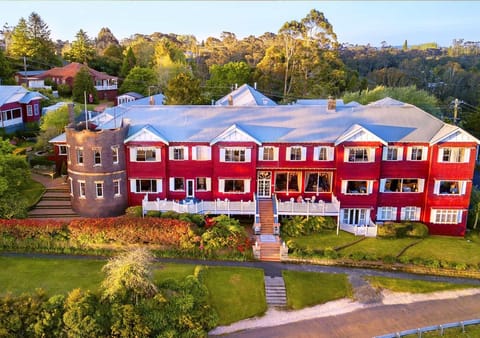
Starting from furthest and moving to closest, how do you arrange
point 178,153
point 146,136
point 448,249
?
point 178,153
point 146,136
point 448,249

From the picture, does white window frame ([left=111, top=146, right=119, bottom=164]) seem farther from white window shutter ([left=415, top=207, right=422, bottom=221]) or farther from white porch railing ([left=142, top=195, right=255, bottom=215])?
white window shutter ([left=415, top=207, right=422, bottom=221])

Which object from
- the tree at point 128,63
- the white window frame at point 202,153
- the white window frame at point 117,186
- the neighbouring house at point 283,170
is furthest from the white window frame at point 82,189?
the tree at point 128,63

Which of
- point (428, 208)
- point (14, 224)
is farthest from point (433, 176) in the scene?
point (14, 224)

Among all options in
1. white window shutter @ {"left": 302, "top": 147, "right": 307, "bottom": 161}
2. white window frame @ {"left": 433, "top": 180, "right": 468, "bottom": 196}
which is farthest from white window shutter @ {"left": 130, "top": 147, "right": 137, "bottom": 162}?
white window frame @ {"left": 433, "top": 180, "right": 468, "bottom": 196}

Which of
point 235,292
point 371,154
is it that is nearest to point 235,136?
point 371,154

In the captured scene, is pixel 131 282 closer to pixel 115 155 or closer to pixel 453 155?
pixel 115 155

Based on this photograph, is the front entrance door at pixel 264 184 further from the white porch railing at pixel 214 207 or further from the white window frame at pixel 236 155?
the white porch railing at pixel 214 207

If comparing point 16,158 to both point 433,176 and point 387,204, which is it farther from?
point 433,176
